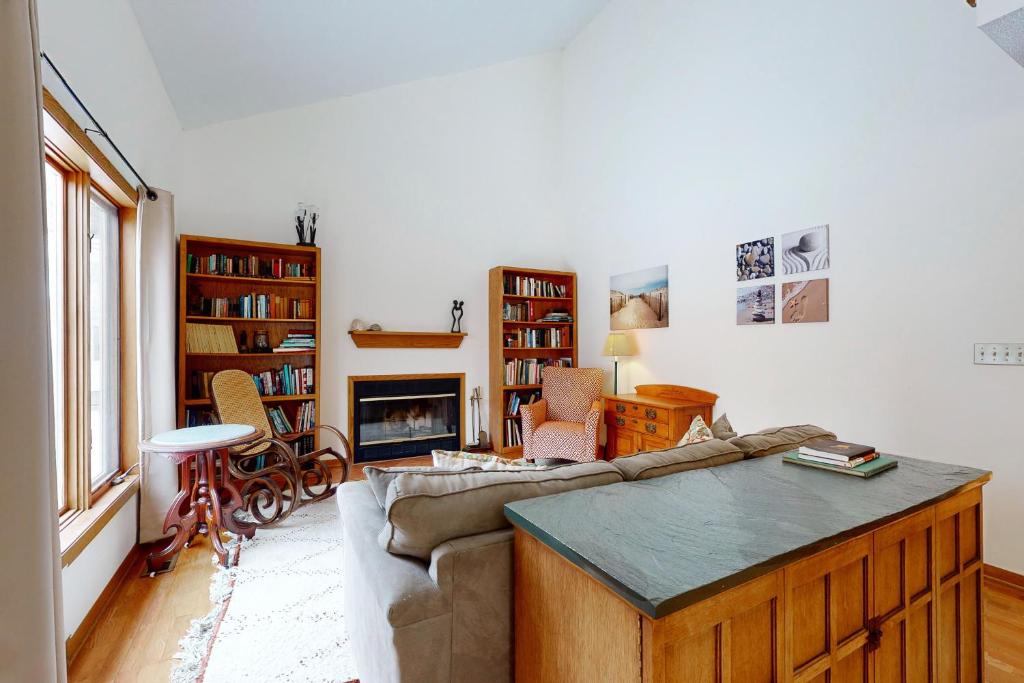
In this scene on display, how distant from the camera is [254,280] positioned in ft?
12.5

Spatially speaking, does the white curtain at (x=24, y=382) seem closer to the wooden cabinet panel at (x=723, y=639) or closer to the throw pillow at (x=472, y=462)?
the throw pillow at (x=472, y=462)

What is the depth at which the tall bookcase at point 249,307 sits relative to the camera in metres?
3.58

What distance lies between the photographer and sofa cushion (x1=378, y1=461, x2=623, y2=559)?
124 centimetres

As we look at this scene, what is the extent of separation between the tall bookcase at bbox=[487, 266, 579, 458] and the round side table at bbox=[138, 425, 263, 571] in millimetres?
2584

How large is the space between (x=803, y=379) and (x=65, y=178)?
13.8 feet

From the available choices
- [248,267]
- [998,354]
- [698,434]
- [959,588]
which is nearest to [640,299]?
[998,354]

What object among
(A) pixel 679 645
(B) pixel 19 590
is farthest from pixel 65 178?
(A) pixel 679 645

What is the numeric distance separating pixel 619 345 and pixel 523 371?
111 centimetres

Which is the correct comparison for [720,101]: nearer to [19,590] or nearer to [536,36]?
[536,36]

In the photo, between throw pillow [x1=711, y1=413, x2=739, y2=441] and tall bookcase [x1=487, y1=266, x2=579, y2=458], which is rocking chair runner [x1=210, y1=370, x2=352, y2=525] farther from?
throw pillow [x1=711, y1=413, x2=739, y2=441]

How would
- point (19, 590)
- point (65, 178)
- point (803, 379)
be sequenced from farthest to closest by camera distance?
point (803, 379) < point (65, 178) < point (19, 590)

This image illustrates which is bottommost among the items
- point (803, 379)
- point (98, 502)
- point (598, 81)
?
point (98, 502)

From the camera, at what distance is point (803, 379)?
317 centimetres

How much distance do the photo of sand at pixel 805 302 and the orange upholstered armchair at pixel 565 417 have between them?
1.72 meters
